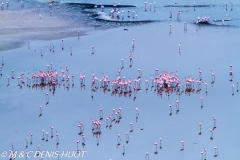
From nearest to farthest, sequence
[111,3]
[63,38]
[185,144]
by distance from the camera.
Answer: [185,144] → [63,38] → [111,3]

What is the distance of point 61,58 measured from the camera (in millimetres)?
17703

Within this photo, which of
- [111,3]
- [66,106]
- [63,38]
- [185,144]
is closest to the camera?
[185,144]

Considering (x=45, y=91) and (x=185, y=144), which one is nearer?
(x=185, y=144)

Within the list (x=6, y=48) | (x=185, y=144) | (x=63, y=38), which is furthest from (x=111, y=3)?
(x=185, y=144)

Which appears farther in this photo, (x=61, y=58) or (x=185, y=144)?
(x=61, y=58)

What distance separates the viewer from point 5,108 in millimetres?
14625

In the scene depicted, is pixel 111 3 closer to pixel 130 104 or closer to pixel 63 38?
pixel 63 38

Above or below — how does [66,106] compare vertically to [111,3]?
below

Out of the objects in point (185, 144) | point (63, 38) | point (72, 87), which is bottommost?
point (185, 144)

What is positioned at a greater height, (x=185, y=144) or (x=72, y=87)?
(x=72, y=87)

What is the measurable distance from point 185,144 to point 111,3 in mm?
12667

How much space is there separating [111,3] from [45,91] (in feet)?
31.4

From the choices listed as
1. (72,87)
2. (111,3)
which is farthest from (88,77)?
(111,3)

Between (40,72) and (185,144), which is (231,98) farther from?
(40,72)
